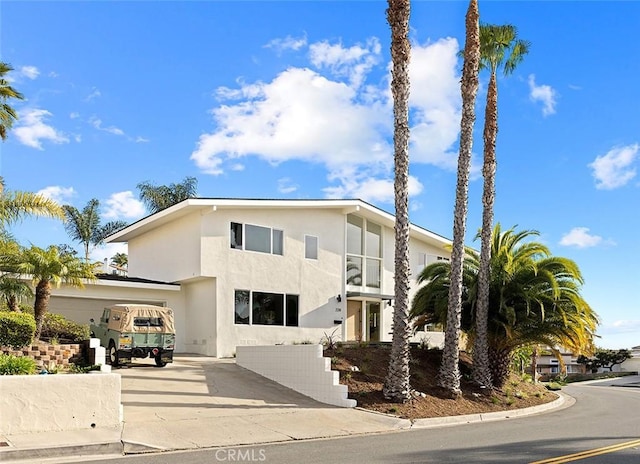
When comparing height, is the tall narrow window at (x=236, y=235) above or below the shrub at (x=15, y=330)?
above

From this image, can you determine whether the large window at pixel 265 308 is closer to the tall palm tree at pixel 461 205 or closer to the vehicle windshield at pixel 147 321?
the vehicle windshield at pixel 147 321

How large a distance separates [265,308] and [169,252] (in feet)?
15.3

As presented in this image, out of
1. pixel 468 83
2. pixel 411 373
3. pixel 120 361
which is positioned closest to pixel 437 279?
pixel 411 373

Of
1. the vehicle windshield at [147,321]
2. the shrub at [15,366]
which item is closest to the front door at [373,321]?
the vehicle windshield at [147,321]

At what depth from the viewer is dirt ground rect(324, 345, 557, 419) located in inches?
627

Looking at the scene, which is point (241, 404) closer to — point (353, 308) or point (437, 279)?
point (437, 279)

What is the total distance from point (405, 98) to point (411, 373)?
779 cm

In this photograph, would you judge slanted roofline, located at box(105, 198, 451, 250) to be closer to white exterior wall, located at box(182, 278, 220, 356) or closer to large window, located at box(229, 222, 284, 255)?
large window, located at box(229, 222, 284, 255)

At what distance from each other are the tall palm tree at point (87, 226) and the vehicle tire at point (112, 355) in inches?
1173

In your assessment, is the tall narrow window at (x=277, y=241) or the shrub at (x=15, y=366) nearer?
the shrub at (x=15, y=366)

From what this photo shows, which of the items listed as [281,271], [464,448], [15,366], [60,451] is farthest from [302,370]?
[281,271]

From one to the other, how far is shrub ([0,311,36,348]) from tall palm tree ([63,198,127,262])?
33189 millimetres

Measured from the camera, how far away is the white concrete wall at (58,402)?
36.9 feet

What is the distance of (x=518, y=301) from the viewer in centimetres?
2011
